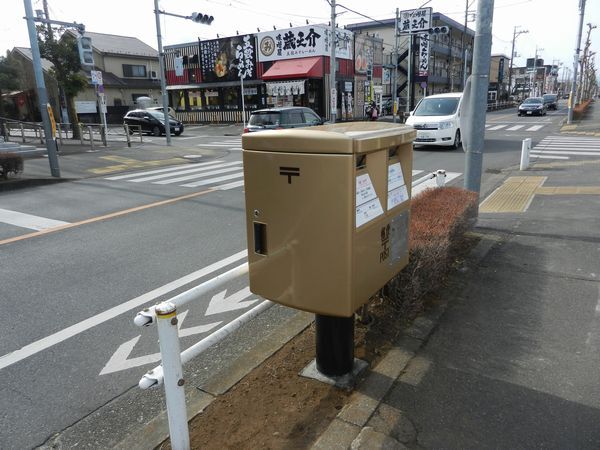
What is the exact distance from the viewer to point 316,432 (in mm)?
2475

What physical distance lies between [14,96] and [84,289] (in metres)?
42.9

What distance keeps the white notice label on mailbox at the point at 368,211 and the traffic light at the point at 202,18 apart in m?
20.2

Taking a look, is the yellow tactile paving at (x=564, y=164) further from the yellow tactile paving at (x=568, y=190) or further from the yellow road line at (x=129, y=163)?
the yellow road line at (x=129, y=163)

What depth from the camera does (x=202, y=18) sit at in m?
20.2

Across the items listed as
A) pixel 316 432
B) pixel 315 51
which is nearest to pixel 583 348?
pixel 316 432

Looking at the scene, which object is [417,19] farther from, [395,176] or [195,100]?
[395,176]

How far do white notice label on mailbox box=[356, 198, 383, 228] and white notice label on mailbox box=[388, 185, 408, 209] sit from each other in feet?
0.62

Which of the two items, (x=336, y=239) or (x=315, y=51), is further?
(x=315, y=51)

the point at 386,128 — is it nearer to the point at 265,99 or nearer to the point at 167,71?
the point at 265,99

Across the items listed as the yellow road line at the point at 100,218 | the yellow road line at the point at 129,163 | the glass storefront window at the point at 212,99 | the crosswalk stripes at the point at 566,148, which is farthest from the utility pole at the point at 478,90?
the glass storefront window at the point at 212,99

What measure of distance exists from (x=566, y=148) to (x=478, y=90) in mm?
12806

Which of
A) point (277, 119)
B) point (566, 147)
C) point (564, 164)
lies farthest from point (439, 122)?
point (277, 119)

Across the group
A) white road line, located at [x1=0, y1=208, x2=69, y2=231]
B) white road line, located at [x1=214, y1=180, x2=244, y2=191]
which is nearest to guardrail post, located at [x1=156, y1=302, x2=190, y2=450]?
white road line, located at [x1=0, y1=208, x2=69, y2=231]

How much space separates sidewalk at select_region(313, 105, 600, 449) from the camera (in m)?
2.43
